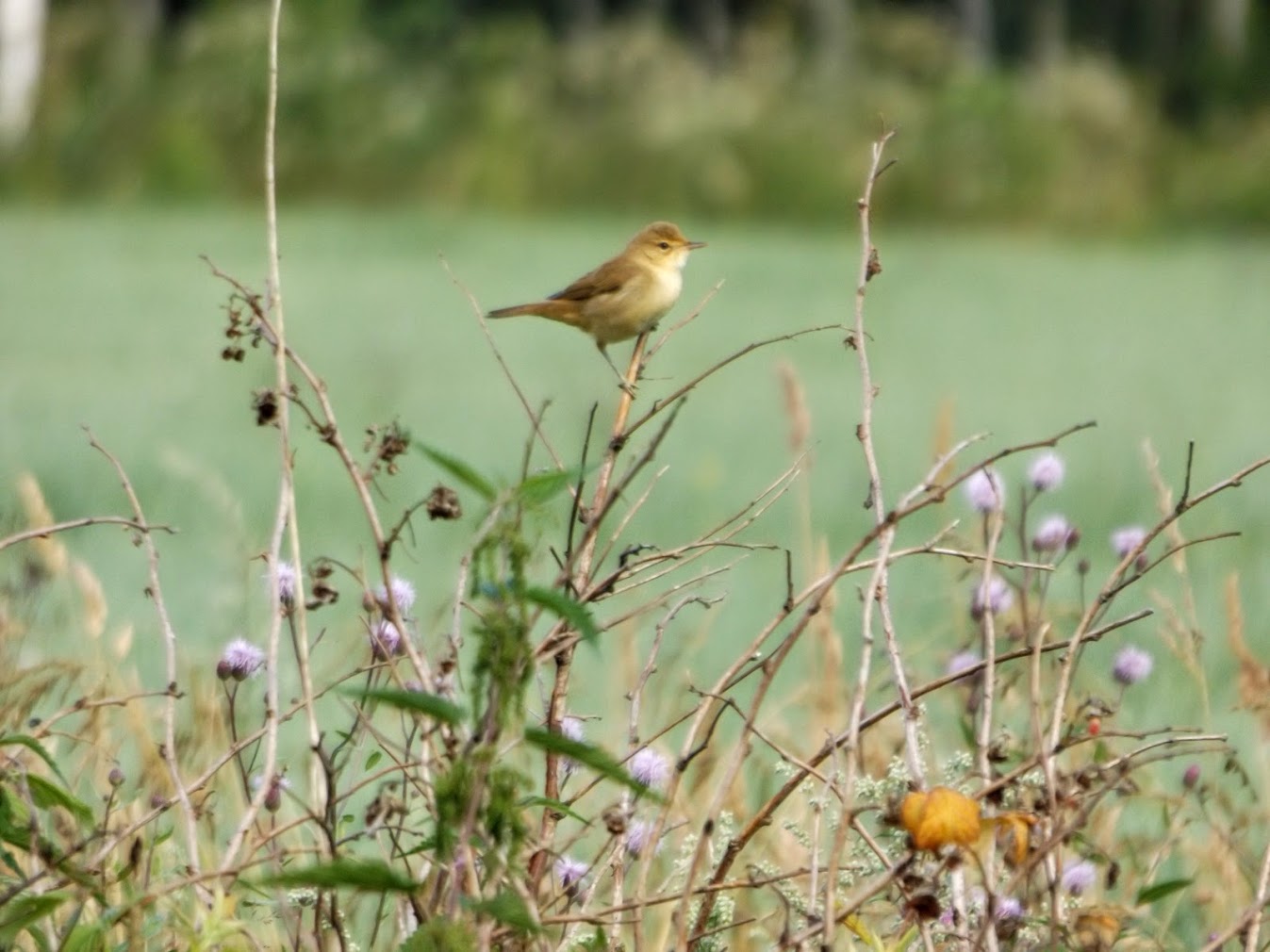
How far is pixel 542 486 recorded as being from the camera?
54.8 inches

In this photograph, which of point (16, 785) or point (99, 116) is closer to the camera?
point (16, 785)

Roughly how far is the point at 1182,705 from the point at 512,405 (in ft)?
19.1

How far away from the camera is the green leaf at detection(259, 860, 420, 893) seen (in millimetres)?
1283

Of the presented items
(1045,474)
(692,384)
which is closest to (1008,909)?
(692,384)

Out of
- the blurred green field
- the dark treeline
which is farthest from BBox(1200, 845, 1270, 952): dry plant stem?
the dark treeline

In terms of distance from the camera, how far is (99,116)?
17625mm

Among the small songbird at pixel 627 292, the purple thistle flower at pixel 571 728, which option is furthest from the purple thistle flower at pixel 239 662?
the small songbird at pixel 627 292

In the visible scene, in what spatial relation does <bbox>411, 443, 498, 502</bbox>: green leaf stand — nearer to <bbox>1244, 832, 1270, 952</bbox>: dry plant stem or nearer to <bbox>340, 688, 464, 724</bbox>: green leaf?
<bbox>340, 688, 464, 724</bbox>: green leaf

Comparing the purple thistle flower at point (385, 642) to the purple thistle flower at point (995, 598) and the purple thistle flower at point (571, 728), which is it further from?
the purple thistle flower at point (995, 598)

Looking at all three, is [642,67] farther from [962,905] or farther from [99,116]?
[962,905]

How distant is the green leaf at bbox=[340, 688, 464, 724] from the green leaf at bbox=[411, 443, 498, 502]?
0.44ft

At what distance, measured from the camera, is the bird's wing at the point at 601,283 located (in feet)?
12.5

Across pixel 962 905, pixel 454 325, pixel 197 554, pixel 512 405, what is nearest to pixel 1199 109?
pixel 454 325

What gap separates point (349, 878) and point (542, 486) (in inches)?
10.8
